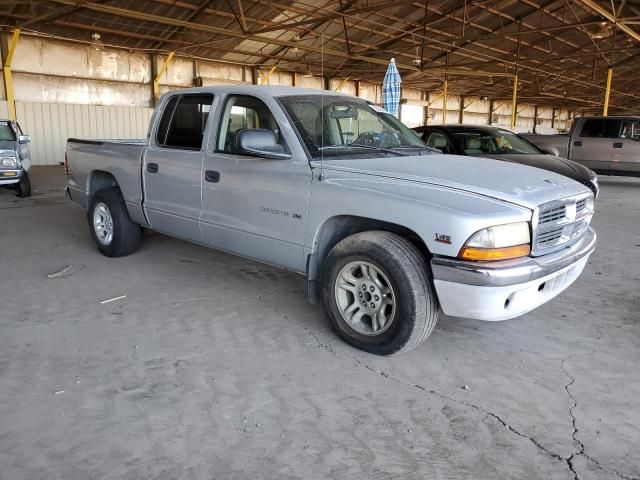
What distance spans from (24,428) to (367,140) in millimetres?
2970

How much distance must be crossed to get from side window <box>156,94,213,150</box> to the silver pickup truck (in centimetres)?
1

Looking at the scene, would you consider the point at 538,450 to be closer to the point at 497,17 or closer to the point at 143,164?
the point at 143,164

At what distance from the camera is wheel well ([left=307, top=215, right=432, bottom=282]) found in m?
3.28

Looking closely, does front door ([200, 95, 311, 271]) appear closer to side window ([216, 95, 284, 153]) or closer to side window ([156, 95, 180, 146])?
side window ([216, 95, 284, 153])

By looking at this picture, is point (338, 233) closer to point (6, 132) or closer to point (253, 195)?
point (253, 195)

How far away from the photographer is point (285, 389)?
2.90m

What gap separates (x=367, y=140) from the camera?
159 inches

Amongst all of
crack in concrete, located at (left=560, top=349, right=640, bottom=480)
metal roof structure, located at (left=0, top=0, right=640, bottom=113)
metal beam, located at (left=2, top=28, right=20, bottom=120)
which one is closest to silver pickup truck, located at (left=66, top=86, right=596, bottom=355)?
crack in concrete, located at (left=560, top=349, right=640, bottom=480)

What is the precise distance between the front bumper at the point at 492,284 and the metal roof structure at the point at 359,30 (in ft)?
28.8

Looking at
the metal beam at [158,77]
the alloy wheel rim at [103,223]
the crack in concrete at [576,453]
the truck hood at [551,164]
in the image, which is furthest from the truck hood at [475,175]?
the metal beam at [158,77]

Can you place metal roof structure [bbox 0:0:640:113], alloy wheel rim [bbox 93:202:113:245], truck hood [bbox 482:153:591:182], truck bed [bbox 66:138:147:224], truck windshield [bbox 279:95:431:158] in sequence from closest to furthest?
truck windshield [bbox 279:95:431:158], truck bed [bbox 66:138:147:224], alloy wheel rim [bbox 93:202:113:245], truck hood [bbox 482:153:591:182], metal roof structure [bbox 0:0:640:113]

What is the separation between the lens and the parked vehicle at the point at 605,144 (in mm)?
12633

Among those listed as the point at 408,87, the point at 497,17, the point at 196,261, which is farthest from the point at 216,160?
the point at 408,87

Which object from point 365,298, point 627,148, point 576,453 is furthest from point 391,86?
point 576,453
